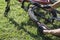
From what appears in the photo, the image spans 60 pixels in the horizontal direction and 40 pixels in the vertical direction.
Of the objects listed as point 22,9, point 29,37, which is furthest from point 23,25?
point 22,9

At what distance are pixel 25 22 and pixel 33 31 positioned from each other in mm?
513

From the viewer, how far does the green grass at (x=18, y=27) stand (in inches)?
179

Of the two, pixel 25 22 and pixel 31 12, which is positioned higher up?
pixel 31 12

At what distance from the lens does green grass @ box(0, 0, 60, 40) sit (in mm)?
4545

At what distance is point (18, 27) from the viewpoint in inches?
194

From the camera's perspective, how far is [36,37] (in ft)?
14.9

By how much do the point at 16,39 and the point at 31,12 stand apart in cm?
79

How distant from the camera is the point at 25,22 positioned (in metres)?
5.19

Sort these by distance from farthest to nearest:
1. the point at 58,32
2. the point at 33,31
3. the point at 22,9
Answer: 1. the point at 22,9
2. the point at 33,31
3. the point at 58,32

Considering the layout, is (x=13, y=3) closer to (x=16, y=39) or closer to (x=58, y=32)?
(x=16, y=39)

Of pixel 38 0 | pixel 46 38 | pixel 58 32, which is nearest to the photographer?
pixel 58 32

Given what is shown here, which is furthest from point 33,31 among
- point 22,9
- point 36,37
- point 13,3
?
point 13,3

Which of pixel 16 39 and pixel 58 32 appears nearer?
pixel 58 32

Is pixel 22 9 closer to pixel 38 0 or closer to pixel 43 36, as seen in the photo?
pixel 38 0
